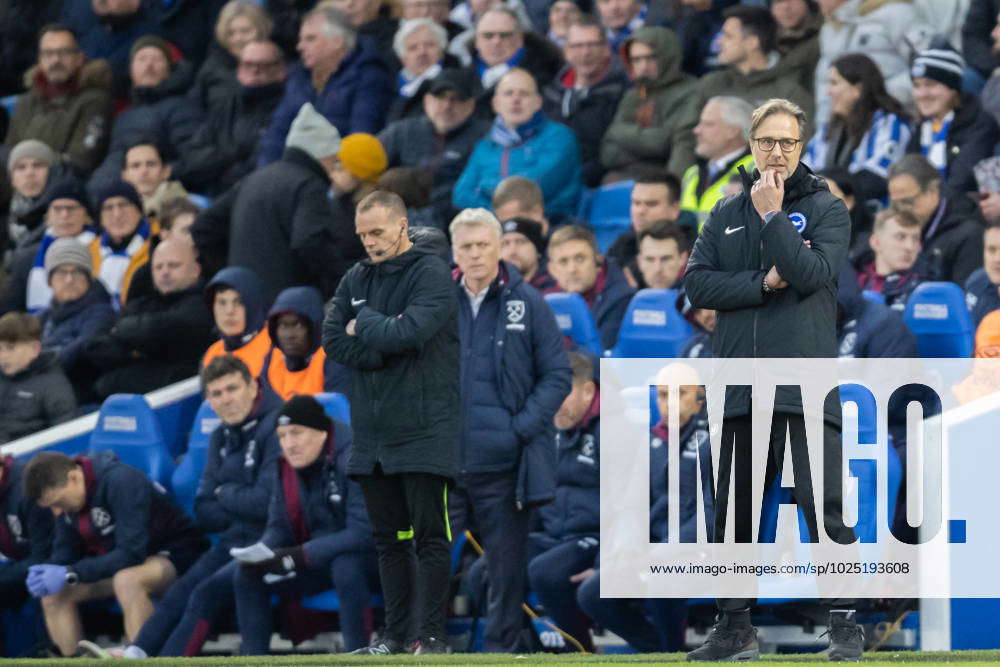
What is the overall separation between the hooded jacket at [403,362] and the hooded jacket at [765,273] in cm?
126

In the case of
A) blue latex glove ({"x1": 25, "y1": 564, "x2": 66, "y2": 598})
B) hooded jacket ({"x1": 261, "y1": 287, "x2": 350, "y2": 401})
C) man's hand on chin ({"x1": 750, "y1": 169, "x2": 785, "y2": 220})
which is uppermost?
man's hand on chin ({"x1": 750, "y1": 169, "x2": 785, "y2": 220})

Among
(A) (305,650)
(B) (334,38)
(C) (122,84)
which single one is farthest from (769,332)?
(C) (122,84)

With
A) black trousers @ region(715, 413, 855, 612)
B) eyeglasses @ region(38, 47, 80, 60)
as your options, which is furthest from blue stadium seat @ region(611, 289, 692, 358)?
eyeglasses @ region(38, 47, 80, 60)

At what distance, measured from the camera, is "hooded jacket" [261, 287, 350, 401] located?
11297 mm

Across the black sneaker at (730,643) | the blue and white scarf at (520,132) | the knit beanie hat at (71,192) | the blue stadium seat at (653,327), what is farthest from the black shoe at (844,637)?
the knit beanie hat at (71,192)

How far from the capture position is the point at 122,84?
649 inches

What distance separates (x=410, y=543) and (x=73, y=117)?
28.4 ft

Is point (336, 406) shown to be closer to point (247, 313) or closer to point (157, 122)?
point (247, 313)

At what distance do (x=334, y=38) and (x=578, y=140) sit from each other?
6.98 feet

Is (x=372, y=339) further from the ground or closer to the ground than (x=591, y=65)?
closer to the ground

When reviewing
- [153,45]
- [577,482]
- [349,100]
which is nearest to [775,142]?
[577,482]

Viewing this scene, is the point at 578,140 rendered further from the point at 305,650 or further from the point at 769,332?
the point at 769,332

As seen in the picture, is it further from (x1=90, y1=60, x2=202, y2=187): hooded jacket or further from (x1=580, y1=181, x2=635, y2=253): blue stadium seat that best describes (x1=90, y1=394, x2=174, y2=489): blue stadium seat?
(x1=90, y1=60, x2=202, y2=187): hooded jacket

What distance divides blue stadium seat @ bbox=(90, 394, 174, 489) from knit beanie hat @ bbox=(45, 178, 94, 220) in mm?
3121
